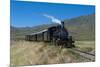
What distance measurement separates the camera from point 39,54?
256 cm

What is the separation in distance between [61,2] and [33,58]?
32.0 inches

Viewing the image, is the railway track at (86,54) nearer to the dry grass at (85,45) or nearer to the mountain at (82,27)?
the dry grass at (85,45)

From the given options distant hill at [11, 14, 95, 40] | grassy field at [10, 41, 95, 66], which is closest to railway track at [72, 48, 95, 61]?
grassy field at [10, 41, 95, 66]

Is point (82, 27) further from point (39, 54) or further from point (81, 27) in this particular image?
point (39, 54)

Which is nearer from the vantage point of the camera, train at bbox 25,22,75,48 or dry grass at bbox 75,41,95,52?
train at bbox 25,22,75,48

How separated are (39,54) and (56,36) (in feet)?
→ 1.06

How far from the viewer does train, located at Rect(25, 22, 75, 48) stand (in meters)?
2.58

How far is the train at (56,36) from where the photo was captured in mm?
2583

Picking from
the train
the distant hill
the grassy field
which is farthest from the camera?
the distant hill

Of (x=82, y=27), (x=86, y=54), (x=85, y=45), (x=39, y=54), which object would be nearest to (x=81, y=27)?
(x=82, y=27)

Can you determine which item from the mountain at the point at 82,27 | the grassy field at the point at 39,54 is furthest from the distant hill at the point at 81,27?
the grassy field at the point at 39,54

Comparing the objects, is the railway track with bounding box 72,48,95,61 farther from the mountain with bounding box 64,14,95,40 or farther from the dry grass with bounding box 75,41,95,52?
the mountain with bounding box 64,14,95,40

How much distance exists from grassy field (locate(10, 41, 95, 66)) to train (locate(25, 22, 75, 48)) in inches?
2.5

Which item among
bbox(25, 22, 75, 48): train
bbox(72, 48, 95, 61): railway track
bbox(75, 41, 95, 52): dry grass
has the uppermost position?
bbox(25, 22, 75, 48): train
